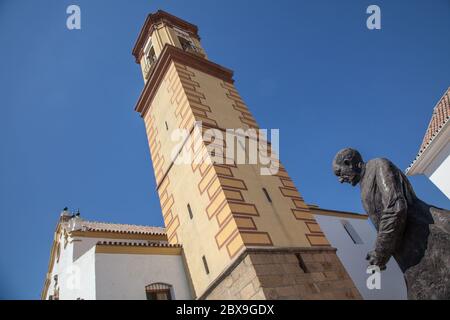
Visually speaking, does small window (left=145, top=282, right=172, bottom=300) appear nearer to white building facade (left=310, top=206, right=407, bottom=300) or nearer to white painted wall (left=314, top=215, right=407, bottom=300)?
white building facade (left=310, top=206, right=407, bottom=300)

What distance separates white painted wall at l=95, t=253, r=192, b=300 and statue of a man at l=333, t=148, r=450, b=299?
7.61 m

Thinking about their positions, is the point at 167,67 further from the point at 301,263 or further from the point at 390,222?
the point at 390,222

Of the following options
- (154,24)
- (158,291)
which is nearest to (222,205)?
(158,291)

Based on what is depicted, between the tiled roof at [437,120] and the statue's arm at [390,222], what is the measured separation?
1022cm

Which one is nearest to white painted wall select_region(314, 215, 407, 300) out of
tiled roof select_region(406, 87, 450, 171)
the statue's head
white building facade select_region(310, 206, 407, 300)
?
white building facade select_region(310, 206, 407, 300)

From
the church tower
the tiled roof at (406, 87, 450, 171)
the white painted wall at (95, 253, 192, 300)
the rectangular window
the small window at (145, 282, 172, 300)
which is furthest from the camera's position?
the tiled roof at (406, 87, 450, 171)

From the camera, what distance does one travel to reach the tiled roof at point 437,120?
1169cm

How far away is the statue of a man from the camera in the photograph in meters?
2.82

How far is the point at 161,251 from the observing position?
10133mm

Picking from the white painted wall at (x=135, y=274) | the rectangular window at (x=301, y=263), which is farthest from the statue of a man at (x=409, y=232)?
the white painted wall at (x=135, y=274)

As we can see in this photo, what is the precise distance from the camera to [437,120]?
12.8 metres
